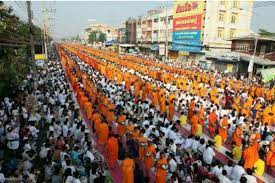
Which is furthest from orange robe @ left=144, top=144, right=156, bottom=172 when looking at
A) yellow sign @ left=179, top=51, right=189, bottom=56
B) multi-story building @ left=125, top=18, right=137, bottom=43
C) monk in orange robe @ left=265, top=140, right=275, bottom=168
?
multi-story building @ left=125, top=18, right=137, bottom=43

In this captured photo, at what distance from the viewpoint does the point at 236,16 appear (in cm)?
4372


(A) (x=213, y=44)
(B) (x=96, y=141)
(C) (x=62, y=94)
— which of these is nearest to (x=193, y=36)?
(A) (x=213, y=44)

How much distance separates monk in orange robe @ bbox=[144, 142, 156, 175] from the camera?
9406 millimetres

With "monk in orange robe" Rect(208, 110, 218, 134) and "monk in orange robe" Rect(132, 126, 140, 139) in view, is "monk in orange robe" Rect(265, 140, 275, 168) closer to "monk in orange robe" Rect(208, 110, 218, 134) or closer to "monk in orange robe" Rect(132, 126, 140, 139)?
"monk in orange robe" Rect(208, 110, 218, 134)

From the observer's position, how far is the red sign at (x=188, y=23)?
42.1m

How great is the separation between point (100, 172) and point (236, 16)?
39917 mm

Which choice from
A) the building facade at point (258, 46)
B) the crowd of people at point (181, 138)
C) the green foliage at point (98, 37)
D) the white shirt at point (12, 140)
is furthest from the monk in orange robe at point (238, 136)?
the green foliage at point (98, 37)

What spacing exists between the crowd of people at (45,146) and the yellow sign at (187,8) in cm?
3016

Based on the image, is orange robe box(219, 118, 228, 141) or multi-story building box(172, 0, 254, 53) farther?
multi-story building box(172, 0, 254, 53)

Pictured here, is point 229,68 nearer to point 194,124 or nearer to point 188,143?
point 194,124

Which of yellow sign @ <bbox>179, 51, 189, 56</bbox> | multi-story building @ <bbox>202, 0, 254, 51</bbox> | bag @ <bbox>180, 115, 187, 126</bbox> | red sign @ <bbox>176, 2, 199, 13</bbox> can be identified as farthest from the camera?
yellow sign @ <bbox>179, 51, 189, 56</bbox>

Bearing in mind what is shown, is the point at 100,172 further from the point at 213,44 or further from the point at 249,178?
the point at 213,44

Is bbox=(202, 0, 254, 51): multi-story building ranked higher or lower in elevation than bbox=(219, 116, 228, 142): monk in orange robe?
higher

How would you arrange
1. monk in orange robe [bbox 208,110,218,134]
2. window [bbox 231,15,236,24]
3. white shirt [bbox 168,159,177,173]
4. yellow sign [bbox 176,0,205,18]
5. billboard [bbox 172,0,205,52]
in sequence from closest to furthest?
white shirt [bbox 168,159,177,173] → monk in orange robe [bbox 208,110,218,134] → yellow sign [bbox 176,0,205,18] → billboard [bbox 172,0,205,52] → window [bbox 231,15,236,24]
